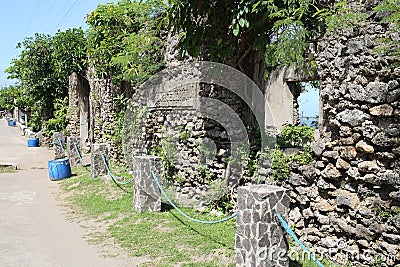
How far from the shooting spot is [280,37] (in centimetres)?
557

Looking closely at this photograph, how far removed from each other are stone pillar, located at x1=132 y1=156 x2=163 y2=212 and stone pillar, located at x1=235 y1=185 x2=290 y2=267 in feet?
11.0

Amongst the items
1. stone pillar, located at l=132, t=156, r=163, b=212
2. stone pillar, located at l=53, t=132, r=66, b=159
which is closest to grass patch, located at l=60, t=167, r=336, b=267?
stone pillar, located at l=132, t=156, r=163, b=212


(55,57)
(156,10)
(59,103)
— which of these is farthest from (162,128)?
(59,103)

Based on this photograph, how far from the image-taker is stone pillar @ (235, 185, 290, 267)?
4.36m

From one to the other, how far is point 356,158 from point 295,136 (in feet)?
6.54

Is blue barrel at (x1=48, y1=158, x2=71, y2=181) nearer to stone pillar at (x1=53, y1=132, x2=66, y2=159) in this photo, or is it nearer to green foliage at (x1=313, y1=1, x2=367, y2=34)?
stone pillar at (x1=53, y1=132, x2=66, y2=159)

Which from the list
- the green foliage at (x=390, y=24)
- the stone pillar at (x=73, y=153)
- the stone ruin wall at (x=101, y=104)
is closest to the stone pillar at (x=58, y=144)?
the stone ruin wall at (x=101, y=104)

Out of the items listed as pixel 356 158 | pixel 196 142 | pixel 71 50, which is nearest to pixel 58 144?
pixel 71 50

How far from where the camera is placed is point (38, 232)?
7125 mm

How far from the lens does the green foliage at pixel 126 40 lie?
966 cm

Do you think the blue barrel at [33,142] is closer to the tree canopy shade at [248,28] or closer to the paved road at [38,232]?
the paved road at [38,232]

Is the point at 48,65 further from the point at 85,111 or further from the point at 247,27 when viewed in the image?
the point at 247,27

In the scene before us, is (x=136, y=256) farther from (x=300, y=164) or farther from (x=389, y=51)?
(x=389, y=51)

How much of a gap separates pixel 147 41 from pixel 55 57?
370 inches
